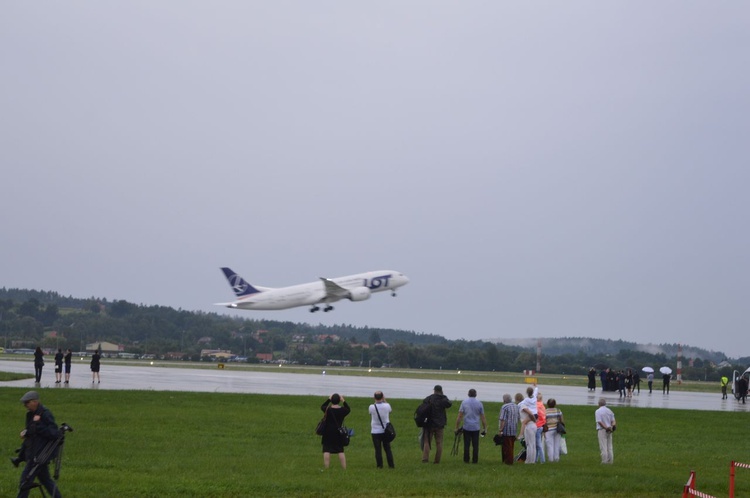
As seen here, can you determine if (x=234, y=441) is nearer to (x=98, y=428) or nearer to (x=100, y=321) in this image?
(x=98, y=428)

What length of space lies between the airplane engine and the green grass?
45175 mm

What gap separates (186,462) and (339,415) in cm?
344

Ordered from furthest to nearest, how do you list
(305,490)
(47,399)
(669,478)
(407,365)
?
(407,365) → (47,399) → (669,478) → (305,490)

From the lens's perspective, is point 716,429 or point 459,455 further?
point 716,429

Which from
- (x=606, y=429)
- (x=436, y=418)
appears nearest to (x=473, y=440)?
(x=436, y=418)

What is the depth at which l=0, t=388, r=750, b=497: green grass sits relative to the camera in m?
18.0

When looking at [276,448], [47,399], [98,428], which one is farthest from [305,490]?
[47,399]

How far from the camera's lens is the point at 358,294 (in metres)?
83.4

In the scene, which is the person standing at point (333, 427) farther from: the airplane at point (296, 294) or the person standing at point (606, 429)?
the airplane at point (296, 294)

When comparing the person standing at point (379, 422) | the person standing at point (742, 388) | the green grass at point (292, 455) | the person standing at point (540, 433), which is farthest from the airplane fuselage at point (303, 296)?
the person standing at point (379, 422)

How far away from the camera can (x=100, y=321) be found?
634ft

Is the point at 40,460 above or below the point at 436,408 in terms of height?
below

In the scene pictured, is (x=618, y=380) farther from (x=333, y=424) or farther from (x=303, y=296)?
(x=333, y=424)

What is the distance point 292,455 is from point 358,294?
6006 cm
